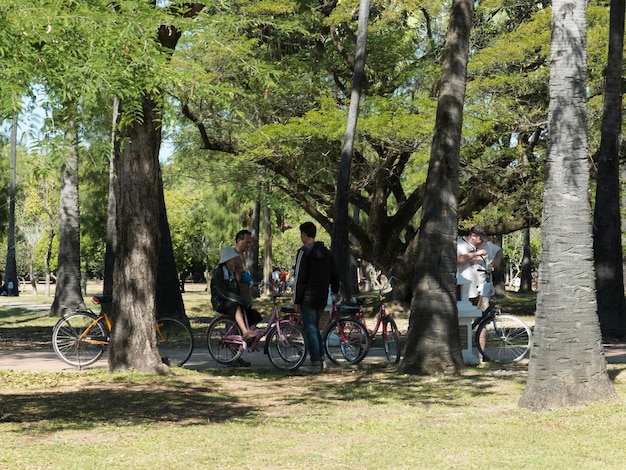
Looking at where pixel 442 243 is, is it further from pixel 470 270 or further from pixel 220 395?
pixel 220 395

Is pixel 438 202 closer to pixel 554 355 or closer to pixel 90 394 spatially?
pixel 554 355

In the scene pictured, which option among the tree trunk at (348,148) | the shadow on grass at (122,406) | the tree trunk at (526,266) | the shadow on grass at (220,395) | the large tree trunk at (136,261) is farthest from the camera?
the tree trunk at (526,266)

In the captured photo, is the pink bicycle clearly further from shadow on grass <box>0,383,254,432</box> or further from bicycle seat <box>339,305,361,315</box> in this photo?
shadow on grass <box>0,383,254,432</box>

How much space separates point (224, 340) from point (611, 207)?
921 centimetres

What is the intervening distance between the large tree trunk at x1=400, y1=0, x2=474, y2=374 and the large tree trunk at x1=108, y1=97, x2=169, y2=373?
3.15 metres

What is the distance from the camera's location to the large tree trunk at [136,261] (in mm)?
12039

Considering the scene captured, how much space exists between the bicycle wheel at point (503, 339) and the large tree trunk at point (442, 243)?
1.36 meters

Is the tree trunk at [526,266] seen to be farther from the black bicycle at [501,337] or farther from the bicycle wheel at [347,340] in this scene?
the bicycle wheel at [347,340]

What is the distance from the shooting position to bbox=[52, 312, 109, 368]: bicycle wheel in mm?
13547

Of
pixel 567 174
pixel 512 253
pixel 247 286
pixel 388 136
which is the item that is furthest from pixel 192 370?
pixel 512 253

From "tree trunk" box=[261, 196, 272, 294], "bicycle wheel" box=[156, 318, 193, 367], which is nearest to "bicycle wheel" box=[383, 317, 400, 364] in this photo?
"bicycle wheel" box=[156, 318, 193, 367]

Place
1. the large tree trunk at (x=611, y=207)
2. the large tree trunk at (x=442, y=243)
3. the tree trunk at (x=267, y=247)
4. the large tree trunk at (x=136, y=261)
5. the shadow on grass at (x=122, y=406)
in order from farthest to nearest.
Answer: the tree trunk at (x=267, y=247) → the large tree trunk at (x=611, y=207) → the large tree trunk at (x=442, y=243) → the large tree trunk at (x=136, y=261) → the shadow on grass at (x=122, y=406)

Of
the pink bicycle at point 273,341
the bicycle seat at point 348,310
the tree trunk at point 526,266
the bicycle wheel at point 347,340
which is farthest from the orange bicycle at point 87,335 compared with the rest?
the tree trunk at point 526,266

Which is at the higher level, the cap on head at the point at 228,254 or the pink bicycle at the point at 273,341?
the cap on head at the point at 228,254
